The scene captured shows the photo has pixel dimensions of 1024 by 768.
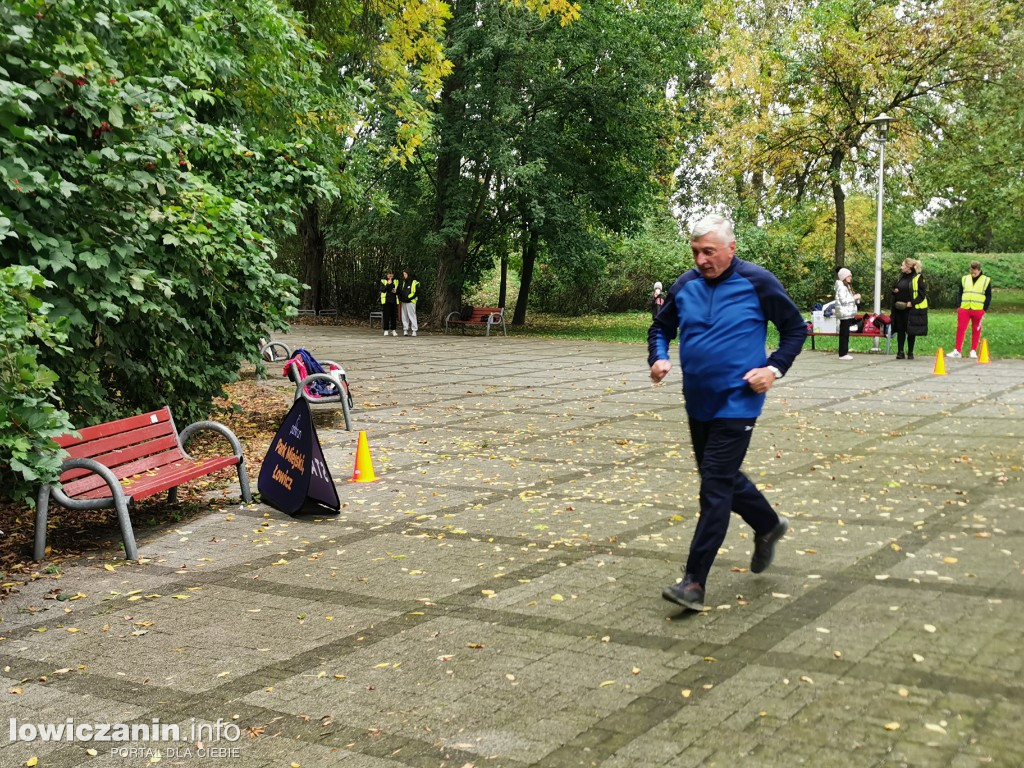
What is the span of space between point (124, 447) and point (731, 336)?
4238 millimetres

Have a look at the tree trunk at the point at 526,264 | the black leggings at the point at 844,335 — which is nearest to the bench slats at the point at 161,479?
the black leggings at the point at 844,335

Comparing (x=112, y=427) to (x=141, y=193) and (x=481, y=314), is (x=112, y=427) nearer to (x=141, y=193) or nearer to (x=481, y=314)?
(x=141, y=193)

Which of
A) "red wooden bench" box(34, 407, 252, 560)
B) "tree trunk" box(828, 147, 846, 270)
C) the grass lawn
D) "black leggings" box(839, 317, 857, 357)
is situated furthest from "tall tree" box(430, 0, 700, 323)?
"red wooden bench" box(34, 407, 252, 560)

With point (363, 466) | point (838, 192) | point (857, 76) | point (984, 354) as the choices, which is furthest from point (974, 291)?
point (363, 466)

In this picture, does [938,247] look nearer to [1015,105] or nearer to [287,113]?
[1015,105]

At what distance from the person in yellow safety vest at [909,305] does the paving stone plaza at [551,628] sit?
10.5 metres

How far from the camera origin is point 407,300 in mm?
29562

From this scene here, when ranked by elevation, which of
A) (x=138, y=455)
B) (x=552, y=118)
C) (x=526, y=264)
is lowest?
(x=138, y=455)

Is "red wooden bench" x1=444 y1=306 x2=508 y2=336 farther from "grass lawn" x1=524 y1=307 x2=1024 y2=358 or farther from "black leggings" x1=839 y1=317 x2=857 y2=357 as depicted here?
"black leggings" x1=839 y1=317 x2=857 y2=357

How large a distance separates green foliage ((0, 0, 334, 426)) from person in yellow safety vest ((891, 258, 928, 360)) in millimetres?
12030

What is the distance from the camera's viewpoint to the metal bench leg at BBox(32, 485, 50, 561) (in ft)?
20.5

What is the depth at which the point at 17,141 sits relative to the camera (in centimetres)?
657

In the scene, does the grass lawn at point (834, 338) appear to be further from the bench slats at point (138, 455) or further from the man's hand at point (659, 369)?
the man's hand at point (659, 369)

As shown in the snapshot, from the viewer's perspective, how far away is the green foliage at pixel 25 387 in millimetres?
5555
